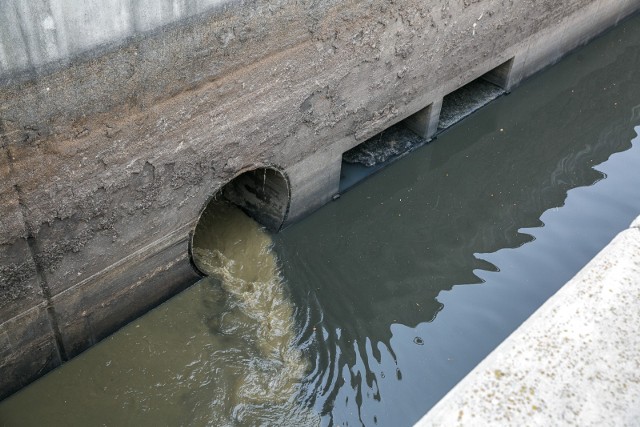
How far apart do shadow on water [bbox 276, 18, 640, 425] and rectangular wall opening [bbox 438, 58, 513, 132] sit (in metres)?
0.17

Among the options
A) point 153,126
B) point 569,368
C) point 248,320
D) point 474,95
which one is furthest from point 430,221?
point 569,368

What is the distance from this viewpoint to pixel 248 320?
22.5 ft

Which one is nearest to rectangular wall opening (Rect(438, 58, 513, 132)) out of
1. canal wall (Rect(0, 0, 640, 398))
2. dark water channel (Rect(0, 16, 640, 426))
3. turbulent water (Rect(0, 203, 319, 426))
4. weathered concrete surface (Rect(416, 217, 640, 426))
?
dark water channel (Rect(0, 16, 640, 426))

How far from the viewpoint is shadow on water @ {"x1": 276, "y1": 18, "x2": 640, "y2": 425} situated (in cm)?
661

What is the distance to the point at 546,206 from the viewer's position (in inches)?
332

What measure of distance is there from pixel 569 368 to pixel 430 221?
5.81 meters

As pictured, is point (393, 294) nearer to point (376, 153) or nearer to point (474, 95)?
point (376, 153)

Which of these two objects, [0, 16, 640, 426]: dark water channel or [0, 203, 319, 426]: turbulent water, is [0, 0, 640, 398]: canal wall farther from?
[0, 16, 640, 426]: dark water channel

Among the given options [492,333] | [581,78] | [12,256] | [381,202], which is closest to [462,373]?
[492,333]

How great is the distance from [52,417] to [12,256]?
63.3 inches

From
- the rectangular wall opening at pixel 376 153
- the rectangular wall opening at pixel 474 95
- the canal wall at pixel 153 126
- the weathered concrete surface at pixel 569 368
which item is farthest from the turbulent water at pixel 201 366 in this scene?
the rectangular wall opening at pixel 474 95

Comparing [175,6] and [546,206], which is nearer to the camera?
[175,6]

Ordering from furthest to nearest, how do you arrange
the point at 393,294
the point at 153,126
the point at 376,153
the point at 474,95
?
the point at 474,95
the point at 376,153
the point at 393,294
the point at 153,126

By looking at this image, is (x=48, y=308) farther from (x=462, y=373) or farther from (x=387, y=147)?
(x=387, y=147)
